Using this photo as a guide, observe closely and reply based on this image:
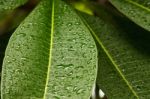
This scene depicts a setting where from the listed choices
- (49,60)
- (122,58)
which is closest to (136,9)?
(122,58)

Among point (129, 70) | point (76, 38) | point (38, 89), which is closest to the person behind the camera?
point (38, 89)

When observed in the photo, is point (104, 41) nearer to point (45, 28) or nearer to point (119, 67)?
point (119, 67)

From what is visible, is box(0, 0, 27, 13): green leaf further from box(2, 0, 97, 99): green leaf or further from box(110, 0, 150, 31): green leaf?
box(110, 0, 150, 31): green leaf

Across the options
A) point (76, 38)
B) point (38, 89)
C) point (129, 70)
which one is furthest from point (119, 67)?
point (38, 89)

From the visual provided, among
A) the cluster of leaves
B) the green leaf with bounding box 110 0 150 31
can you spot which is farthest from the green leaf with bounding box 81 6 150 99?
the green leaf with bounding box 110 0 150 31

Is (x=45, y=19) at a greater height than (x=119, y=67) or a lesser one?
greater

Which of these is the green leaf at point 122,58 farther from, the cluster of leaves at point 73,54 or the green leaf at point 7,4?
the green leaf at point 7,4

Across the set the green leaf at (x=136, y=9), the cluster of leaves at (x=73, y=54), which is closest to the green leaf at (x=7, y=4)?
the cluster of leaves at (x=73, y=54)
